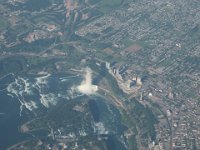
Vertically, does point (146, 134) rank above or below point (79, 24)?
below

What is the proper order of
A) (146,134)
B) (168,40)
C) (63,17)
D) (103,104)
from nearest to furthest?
(146,134)
(103,104)
(168,40)
(63,17)

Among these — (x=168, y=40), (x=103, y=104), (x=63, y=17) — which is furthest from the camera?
(x=63, y=17)

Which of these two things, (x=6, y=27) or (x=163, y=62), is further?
(x=6, y=27)

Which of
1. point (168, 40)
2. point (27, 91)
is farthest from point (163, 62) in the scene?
point (27, 91)

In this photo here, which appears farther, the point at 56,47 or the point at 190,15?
the point at 190,15

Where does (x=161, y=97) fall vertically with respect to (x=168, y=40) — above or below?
below

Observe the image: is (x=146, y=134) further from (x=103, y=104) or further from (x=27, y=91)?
(x=27, y=91)

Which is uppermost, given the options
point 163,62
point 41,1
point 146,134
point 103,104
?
point 41,1

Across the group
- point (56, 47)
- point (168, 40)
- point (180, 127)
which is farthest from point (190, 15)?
point (180, 127)

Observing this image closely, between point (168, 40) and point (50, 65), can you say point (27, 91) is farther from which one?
point (168, 40)
